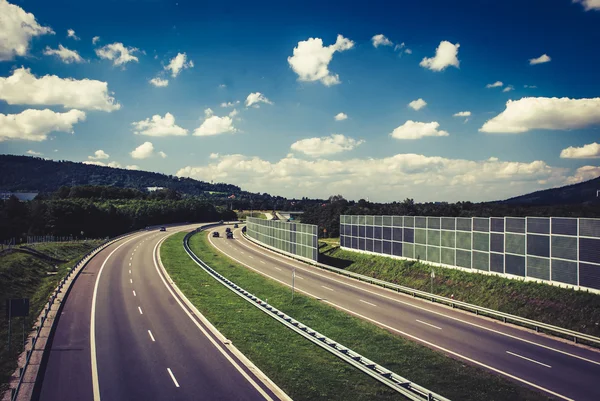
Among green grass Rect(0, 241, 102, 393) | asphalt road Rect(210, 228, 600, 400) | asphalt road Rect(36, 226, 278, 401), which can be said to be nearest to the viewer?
asphalt road Rect(36, 226, 278, 401)

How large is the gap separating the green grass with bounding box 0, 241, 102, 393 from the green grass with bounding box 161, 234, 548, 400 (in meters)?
11.8

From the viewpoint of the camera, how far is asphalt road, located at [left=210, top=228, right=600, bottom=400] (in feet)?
62.2

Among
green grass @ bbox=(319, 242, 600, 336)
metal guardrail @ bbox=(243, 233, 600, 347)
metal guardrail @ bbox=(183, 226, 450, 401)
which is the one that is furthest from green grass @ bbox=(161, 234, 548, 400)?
green grass @ bbox=(319, 242, 600, 336)

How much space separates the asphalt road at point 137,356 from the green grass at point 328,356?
1.61 m

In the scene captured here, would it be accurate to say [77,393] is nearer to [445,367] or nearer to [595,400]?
[445,367]

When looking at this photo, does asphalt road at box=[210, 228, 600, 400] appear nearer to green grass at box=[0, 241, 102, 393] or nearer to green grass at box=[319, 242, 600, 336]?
green grass at box=[319, 242, 600, 336]

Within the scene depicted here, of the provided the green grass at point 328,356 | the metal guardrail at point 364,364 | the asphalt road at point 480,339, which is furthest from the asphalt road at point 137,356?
the asphalt road at point 480,339

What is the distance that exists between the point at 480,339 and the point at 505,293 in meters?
9.98

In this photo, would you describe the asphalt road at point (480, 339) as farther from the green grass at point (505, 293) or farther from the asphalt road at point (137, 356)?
the asphalt road at point (137, 356)

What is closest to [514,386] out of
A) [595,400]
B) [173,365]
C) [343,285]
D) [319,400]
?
[595,400]

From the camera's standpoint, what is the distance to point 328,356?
21.7 meters

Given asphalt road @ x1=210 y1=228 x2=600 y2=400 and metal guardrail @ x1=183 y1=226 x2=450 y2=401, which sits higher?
metal guardrail @ x1=183 y1=226 x2=450 y2=401

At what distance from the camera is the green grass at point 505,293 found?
2670cm

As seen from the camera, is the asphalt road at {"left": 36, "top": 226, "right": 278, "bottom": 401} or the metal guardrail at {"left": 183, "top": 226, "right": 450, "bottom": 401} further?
the asphalt road at {"left": 36, "top": 226, "right": 278, "bottom": 401}
